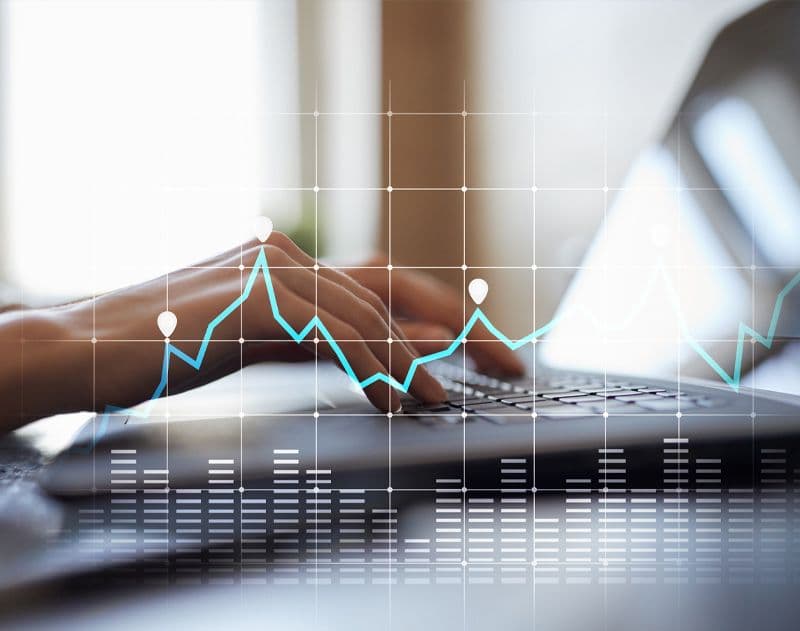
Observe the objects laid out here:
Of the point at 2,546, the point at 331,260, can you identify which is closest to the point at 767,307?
the point at 331,260

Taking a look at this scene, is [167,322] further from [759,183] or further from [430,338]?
[759,183]

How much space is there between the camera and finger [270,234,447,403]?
1.57m

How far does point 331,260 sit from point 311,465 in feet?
1.51

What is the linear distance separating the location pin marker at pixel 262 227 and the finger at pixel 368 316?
32 millimetres

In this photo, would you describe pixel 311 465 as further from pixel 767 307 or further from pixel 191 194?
pixel 767 307


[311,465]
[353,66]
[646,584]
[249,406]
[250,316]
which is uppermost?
[353,66]

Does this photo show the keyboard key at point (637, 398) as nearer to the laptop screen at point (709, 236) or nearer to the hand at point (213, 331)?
the laptop screen at point (709, 236)

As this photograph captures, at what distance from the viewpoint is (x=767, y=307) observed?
1.61m

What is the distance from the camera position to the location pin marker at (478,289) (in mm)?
1566

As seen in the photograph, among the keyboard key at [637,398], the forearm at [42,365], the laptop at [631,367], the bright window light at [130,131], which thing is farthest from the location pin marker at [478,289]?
the forearm at [42,365]

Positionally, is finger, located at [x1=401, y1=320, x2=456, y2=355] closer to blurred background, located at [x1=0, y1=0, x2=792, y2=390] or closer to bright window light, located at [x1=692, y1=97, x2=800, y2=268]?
blurred background, located at [x1=0, y1=0, x2=792, y2=390]

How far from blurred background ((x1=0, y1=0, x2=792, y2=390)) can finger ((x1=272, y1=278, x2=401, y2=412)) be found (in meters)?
0.13

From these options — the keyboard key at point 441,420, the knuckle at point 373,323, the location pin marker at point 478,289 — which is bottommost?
the keyboard key at point 441,420

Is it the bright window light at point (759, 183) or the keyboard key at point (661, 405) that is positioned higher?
the bright window light at point (759, 183)
